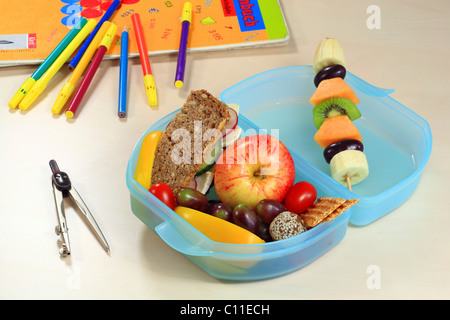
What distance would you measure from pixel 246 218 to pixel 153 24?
65 cm

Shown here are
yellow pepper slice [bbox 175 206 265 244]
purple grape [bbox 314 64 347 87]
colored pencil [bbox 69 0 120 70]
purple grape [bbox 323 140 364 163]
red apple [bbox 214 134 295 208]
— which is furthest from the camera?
colored pencil [bbox 69 0 120 70]

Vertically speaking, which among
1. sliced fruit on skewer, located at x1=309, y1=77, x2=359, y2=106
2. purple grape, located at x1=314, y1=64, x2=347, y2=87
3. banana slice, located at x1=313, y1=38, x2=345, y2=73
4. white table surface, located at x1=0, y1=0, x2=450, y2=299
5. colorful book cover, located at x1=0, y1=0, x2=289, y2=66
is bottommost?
white table surface, located at x1=0, y1=0, x2=450, y2=299

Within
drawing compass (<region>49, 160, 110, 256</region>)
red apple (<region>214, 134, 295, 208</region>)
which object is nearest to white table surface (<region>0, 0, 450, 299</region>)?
drawing compass (<region>49, 160, 110, 256</region>)

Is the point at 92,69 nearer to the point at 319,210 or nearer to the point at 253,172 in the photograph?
the point at 253,172

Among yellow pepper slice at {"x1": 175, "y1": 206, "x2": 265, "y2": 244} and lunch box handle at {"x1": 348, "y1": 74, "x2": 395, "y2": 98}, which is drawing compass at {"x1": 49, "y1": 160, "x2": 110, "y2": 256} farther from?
lunch box handle at {"x1": 348, "y1": 74, "x2": 395, "y2": 98}

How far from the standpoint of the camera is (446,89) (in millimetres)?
1181

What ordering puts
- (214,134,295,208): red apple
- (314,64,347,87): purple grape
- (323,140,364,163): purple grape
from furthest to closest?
(314,64,347,87): purple grape < (323,140,364,163): purple grape < (214,134,295,208): red apple

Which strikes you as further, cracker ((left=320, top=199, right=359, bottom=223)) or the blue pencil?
the blue pencil

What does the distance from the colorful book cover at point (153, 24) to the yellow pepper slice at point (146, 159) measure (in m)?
0.37

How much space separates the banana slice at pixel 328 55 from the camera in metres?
1.09

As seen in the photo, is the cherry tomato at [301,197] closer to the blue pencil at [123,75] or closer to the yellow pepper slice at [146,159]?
the yellow pepper slice at [146,159]

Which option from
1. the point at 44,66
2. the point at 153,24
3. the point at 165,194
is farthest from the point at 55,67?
the point at 165,194

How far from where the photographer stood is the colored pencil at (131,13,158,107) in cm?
114

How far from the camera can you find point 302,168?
924 mm
